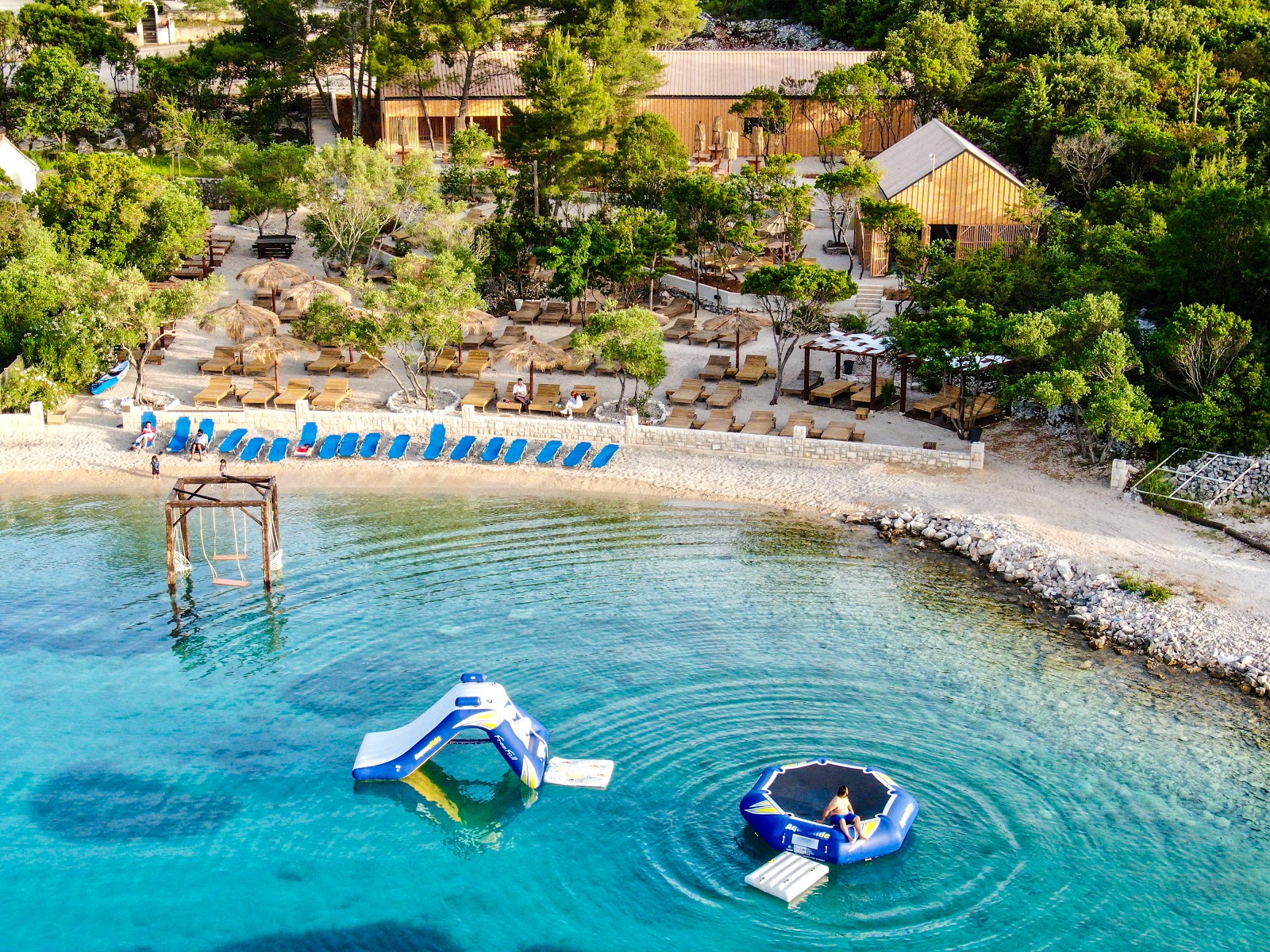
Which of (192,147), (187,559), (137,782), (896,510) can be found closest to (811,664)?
(896,510)

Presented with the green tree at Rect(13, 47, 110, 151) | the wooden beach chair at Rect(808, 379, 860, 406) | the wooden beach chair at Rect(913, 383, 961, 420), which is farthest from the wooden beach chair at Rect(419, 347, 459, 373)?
the green tree at Rect(13, 47, 110, 151)

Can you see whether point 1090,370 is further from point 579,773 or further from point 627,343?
point 579,773

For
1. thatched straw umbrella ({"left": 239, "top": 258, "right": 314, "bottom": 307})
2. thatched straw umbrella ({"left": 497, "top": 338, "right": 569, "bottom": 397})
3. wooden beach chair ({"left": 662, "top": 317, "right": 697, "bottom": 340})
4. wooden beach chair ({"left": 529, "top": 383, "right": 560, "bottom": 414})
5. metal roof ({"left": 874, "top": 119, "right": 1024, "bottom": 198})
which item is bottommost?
wooden beach chair ({"left": 529, "top": 383, "right": 560, "bottom": 414})

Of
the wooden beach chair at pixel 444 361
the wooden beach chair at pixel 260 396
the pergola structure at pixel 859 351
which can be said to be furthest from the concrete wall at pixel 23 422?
the pergola structure at pixel 859 351

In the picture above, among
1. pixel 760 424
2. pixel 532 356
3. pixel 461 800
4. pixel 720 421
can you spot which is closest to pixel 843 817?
pixel 461 800

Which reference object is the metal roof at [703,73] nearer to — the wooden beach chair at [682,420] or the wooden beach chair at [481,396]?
the wooden beach chair at [481,396]

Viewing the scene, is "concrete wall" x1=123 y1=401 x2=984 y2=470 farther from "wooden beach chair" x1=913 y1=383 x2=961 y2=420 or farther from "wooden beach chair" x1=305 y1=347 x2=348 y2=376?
"wooden beach chair" x1=305 y1=347 x2=348 y2=376
